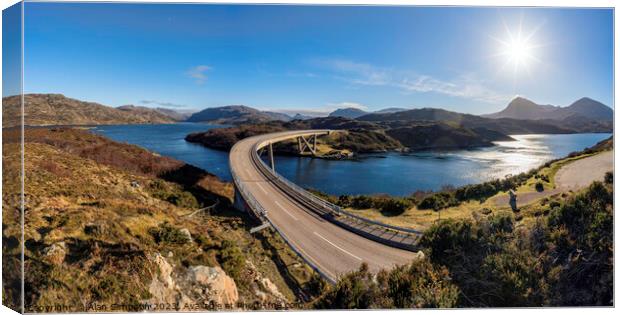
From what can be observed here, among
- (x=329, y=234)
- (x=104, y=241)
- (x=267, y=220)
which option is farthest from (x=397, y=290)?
(x=104, y=241)

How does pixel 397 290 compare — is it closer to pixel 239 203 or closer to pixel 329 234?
pixel 329 234

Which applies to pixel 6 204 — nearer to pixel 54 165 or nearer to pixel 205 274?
pixel 54 165

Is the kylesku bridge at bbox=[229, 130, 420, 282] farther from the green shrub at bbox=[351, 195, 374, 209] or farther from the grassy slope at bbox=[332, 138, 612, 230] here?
the green shrub at bbox=[351, 195, 374, 209]

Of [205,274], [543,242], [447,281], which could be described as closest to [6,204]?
[205,274]

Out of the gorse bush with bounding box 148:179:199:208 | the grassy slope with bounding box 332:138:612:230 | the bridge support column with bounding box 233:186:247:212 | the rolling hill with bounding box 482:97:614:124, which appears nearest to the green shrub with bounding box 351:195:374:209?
the grassy slope with bounding box 332:138:612:230

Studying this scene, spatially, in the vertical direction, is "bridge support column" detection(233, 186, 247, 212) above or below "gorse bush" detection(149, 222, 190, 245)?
below
